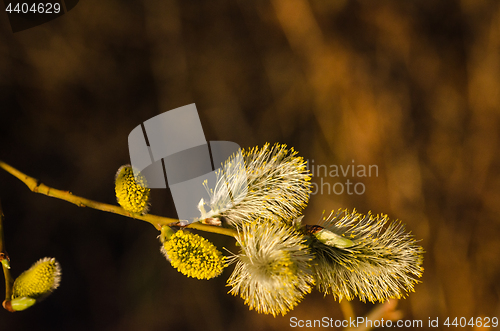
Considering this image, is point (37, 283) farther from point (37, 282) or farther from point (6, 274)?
point (6, 274)

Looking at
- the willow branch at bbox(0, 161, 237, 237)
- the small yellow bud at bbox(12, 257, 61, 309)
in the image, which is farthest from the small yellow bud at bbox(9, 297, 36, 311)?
the willow branch at bbox(0, 161, 237, 237)

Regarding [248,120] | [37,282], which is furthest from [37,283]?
[248,120]

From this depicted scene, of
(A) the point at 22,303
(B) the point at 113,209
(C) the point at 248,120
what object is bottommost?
(A) the point at 22,303

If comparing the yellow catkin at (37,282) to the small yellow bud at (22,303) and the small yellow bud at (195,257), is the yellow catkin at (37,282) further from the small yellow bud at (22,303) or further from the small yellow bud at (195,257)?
the small yellow bud at (195,257)

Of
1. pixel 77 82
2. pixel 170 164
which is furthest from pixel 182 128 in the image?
pixel 77 82

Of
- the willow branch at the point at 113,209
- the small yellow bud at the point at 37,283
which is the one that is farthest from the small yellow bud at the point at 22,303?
the willow branch at the point at 113,209

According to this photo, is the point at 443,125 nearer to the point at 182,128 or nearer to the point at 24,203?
the point at 182,128
